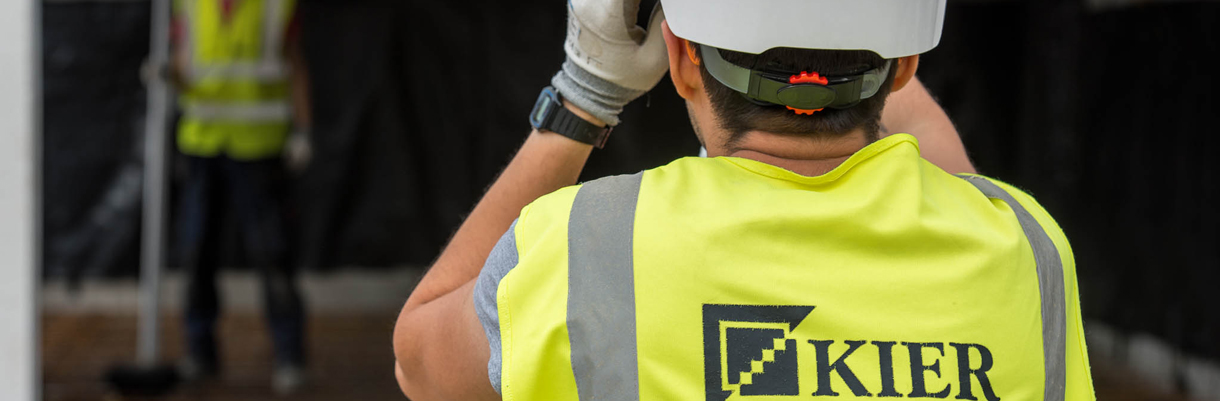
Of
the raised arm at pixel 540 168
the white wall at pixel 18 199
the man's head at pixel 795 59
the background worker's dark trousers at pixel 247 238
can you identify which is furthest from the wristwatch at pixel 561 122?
the background worker's dark trousers at pixel 247 238

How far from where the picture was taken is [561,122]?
3.97 ft

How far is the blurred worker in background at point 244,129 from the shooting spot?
14.3 feet

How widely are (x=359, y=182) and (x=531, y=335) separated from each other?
4897 millimetres

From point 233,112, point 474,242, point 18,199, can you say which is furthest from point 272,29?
point 474,242

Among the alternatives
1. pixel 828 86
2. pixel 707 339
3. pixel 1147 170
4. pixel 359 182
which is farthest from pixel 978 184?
pixel 359 182

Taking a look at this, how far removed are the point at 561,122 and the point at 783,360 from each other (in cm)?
36

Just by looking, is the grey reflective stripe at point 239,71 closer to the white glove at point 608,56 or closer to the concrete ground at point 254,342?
the concrete ground at point 254,342

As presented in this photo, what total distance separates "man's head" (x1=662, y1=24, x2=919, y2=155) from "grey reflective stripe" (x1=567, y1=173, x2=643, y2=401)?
0.16 metres

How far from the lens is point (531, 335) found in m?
1.01

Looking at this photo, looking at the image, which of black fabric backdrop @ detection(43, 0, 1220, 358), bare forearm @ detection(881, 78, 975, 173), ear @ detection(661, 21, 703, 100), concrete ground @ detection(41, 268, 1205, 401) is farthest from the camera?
black fabric backdrop @ detection(43, 0, 1220, 358)

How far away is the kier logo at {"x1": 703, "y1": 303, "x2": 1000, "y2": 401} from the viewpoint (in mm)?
1004

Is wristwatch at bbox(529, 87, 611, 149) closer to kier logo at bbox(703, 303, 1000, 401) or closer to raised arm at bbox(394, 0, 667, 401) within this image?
raised arm at bbox(394, 0, 667, 401)

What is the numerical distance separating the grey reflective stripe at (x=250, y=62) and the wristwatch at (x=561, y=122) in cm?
340

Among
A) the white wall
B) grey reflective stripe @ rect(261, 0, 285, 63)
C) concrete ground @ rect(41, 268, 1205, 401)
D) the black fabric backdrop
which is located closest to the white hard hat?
the white wall
